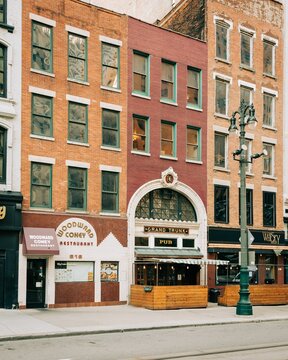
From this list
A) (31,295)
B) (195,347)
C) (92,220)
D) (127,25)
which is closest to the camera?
(195,347)

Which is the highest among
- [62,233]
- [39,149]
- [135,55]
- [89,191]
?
[135,55]

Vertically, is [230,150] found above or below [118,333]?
above

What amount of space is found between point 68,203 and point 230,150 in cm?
1135

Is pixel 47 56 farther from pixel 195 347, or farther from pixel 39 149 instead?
pixel 195 347

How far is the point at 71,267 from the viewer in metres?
28.8

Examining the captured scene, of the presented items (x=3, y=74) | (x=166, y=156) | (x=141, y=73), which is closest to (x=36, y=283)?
(x=3, y=74)

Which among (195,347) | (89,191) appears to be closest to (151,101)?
(89,191)

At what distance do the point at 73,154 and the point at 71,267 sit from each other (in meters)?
5.50

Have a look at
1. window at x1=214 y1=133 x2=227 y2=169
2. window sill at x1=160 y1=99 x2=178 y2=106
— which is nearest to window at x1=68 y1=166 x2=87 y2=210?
window sill at x1=160 y1=99 x2=178 y2=106

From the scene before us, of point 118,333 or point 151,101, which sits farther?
point 151,101

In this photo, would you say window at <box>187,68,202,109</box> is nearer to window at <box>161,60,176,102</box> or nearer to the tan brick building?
window at <box>161,60,176,102</box>

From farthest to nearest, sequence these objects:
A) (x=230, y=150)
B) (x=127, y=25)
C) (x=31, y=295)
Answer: (x=230, y=150) < (x=127, y=25) < (x=31, y=295)

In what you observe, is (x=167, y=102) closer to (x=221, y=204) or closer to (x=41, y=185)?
(x=221, y=204)

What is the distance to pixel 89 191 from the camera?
98.0 ft
